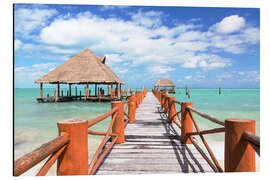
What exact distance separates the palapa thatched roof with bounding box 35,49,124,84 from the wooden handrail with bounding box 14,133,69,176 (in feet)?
61.6

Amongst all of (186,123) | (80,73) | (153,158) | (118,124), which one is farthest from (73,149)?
(80,73)

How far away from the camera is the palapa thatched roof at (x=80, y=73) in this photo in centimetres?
2073

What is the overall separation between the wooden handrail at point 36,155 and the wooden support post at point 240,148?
57.6 inches

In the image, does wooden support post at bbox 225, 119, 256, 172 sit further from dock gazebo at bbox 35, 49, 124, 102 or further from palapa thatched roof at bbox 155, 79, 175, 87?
palapa thatched roof at bbox 155, 79, 175, 87

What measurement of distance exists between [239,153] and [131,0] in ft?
8.51

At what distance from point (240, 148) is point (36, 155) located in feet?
5.38

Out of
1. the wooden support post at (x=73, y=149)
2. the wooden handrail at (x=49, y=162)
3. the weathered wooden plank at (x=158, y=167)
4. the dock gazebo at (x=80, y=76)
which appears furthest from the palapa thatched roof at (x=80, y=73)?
the wooden handrail at (x=49, y=162)

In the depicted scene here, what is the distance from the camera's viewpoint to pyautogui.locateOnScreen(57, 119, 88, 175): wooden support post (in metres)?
1.50

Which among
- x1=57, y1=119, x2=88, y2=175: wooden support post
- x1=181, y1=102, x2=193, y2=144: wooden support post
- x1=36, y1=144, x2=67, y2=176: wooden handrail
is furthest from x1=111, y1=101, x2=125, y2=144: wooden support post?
x1=36, y1=144, x2=67, y2=176: wooden handrail

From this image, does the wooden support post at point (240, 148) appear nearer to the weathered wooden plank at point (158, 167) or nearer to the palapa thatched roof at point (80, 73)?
the weathered wooden plank at point (158, 167)

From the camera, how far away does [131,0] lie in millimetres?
2832

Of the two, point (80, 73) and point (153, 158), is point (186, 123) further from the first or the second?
point (80, 73)

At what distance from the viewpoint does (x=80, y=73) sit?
22.0 metres
